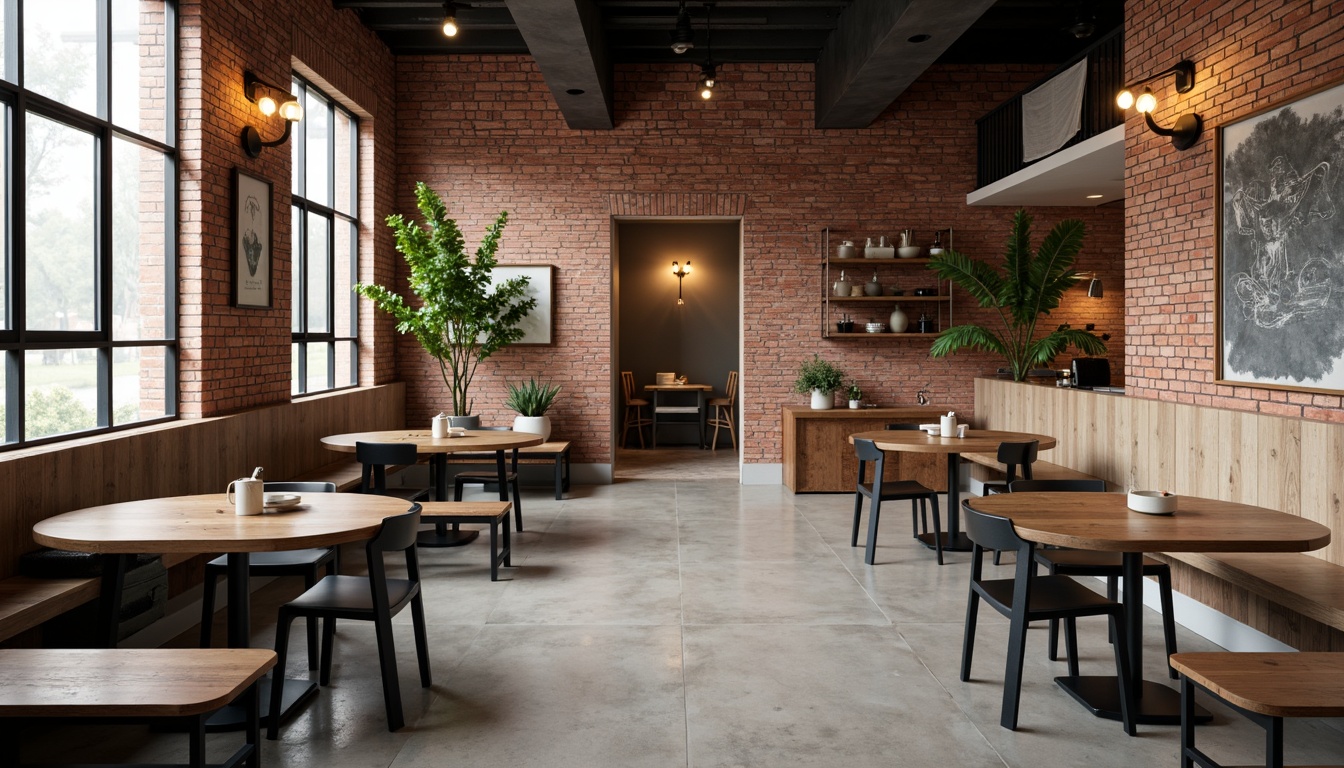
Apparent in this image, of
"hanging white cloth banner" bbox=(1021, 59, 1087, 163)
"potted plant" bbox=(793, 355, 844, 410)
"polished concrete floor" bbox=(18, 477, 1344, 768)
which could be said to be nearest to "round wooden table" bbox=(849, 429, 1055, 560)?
"polished concrete floor" bbox=(18, 477, 1344, 768)

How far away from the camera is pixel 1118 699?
3.57 m

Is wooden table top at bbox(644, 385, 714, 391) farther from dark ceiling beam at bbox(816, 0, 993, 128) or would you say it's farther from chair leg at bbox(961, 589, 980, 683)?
chair leg at bbox(961, 589, 980, 683)

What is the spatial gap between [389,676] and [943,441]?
13.1 feet

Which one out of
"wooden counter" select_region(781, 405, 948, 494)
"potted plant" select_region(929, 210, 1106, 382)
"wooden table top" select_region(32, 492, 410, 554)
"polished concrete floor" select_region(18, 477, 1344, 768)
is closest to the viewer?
"wooden table top" select_region(32, 492, 410, 554)

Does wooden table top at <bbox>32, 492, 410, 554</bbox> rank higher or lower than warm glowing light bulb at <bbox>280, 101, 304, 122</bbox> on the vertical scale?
lower

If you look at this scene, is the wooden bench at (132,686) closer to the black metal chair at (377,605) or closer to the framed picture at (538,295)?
the black metal chair at (377,605)

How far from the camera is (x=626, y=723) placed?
134 inches

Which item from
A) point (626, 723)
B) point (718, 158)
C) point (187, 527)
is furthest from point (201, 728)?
point (718, 158)

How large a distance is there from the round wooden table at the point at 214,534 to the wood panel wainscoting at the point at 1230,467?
11.8 feet

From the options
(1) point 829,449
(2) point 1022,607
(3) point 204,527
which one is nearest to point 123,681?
(3) point 204,527

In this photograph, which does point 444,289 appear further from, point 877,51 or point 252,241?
point 877,51

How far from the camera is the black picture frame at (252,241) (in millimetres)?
5793

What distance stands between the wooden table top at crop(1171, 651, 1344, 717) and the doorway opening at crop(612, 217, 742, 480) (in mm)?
10215

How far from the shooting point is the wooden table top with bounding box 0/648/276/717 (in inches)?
84.5
